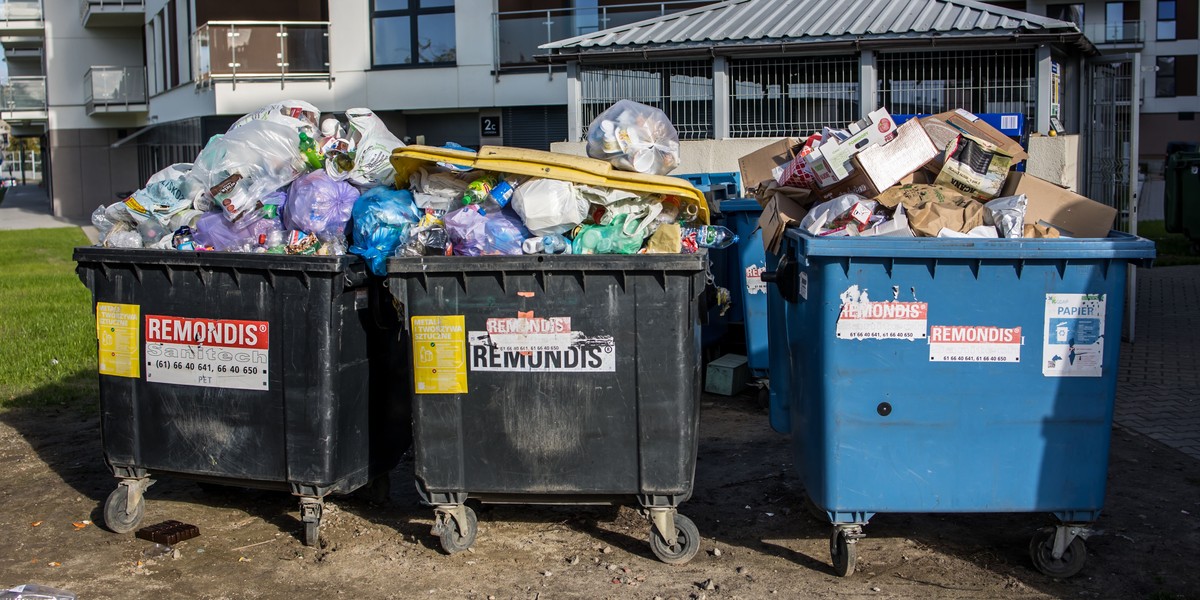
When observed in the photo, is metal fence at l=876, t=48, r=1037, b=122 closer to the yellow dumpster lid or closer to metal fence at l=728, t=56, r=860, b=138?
metal fence at l=728, t=56, r=860, b=138

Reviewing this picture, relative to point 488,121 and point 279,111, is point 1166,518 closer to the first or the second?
point 279,111

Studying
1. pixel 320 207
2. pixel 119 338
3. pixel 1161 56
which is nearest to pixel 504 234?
pixel 320 207

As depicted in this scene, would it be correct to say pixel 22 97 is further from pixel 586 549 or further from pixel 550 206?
pixel 586 549

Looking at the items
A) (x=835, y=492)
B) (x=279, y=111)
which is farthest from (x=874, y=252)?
(x=279, y=111)

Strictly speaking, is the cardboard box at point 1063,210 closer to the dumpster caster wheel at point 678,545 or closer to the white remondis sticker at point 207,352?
the dumpster caster wheel at point 678,545

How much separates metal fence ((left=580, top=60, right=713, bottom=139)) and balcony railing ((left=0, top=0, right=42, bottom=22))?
30.5 meters

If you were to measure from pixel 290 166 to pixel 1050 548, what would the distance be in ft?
12.0

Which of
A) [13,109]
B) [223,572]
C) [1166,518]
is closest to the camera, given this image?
[223,572]

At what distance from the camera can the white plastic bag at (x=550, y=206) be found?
4535 mm

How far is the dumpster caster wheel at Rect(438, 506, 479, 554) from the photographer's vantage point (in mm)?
4477

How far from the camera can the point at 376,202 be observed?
4.84m

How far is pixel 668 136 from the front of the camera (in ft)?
16.4

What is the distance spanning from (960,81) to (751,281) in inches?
172

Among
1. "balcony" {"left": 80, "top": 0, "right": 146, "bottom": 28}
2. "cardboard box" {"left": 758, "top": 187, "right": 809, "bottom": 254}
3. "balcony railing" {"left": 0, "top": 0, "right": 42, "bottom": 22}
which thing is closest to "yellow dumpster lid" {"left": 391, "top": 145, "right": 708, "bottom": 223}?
"cardboard box" {"left": 758, "top": 187, "right": 809, "bottom": 254}
